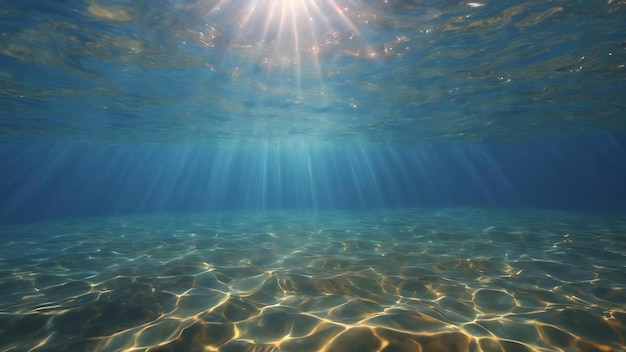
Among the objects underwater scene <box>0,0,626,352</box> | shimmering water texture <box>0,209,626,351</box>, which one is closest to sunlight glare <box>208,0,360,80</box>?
underwater scene <box>0,0,626,352</box>

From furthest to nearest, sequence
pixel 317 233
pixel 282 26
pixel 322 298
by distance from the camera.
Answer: pixel 317 233 → pixel 282 26 → pixel 322 298

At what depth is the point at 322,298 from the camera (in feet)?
19.6

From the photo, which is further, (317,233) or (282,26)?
(317,233)

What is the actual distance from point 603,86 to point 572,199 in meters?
53.8

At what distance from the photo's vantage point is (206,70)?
16.5m

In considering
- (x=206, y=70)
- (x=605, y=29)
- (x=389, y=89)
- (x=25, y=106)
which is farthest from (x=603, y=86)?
(x=25, y=106)

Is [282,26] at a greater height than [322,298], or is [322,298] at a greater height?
[282,26]

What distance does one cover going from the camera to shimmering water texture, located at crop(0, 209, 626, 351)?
4410mm

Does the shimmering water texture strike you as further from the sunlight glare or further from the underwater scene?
the sunlight glare

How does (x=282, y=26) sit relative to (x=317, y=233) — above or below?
above

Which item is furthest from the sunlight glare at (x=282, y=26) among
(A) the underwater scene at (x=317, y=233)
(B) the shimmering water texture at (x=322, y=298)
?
(B) the shimmering water texture at (x=322, y=298)

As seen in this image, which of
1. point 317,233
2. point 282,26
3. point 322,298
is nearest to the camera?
point 322,298

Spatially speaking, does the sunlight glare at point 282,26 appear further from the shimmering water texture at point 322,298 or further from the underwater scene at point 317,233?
the shimmering water texture at point 322,298

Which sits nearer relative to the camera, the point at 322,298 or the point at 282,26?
the point at 322,298
